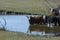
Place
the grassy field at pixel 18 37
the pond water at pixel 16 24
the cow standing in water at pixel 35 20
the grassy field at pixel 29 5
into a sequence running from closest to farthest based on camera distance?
the grassy field at pixel 18 37 < the pond water at pixel 16 24 < the cow standing in water at pixel 35 20 < the grassy field at pixel 29 5

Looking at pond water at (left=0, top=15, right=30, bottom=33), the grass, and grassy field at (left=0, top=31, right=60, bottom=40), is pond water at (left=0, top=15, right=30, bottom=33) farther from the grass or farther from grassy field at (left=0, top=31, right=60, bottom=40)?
grassy field at (left=0, top=31, right=60, bottom=40)

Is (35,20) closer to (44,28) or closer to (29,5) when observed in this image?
(44,28)

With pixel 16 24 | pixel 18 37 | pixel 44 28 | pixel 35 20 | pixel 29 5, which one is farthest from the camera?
pixel 29 5

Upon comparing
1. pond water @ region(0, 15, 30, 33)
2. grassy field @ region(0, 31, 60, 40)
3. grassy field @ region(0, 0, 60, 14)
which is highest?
pond water @ region(0, 15, 30, 33)

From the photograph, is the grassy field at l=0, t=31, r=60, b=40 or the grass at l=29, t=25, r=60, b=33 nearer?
the grassy field at l=0, t=31, r=60, b=40

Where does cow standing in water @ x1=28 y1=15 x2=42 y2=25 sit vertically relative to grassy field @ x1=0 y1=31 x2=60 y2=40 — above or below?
above

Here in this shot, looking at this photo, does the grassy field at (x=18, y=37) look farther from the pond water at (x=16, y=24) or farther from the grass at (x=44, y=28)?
the grass at (x=44, y=28)

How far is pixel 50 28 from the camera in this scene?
5492 millimetres

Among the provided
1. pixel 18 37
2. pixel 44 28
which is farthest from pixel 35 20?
pixel 18 37

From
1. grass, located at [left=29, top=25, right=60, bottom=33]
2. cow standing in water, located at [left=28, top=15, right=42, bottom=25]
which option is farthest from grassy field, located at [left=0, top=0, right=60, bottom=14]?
grass, located at [left=29, top=25, right=60, bottom=33]

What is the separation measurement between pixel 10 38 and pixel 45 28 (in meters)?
1.12

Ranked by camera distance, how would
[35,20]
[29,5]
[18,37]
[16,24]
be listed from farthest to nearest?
[29,5] → [35,20] → [16,24] → [18,37]

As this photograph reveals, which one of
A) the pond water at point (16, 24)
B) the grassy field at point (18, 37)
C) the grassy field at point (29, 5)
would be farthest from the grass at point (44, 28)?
the grassy field at point (29, 5)

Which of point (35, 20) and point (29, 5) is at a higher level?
point (35, 20)
